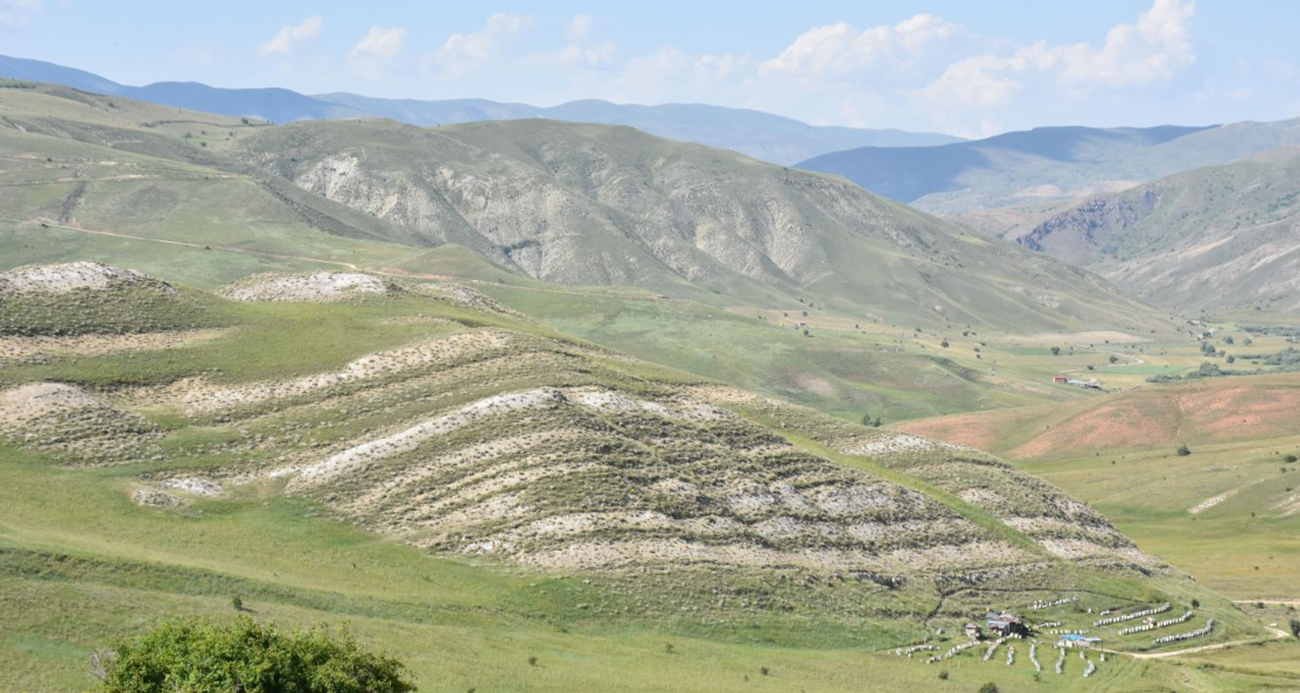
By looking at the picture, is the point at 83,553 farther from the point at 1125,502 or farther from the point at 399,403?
the point at 1125,502

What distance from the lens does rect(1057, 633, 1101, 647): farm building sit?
81.1 metres

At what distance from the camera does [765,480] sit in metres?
90.4

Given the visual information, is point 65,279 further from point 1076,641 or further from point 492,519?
point 1076,641

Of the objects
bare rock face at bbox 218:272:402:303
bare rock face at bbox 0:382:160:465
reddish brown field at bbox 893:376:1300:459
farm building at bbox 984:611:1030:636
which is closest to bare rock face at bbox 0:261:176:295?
bare rock face at bbox 218:272:402:303

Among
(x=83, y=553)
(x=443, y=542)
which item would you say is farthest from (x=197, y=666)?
(x=443, y=542)

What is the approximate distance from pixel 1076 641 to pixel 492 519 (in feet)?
128

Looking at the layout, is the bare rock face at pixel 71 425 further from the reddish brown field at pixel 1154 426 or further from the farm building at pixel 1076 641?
the reddish brown field at pixel 1154 426

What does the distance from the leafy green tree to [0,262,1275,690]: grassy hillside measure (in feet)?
27.6

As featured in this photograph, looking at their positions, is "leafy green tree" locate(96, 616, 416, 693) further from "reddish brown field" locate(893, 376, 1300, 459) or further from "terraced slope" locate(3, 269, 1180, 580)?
"reddish brown field" locate(893, 376, 1300, 459)

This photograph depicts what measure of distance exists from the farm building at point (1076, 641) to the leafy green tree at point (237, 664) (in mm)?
51874

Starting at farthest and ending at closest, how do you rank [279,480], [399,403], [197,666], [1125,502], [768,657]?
[1125,502]
[399,403]
[279,480]
[768,657]
[197,666]

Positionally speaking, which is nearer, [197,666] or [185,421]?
[197,666]

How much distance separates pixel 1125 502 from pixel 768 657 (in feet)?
307

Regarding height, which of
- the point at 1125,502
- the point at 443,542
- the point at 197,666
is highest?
the point at 197,666
